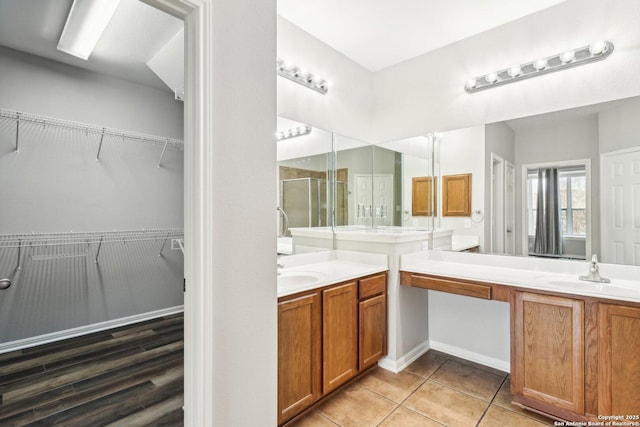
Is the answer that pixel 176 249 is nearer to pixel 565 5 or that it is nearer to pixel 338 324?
pixel 338 324

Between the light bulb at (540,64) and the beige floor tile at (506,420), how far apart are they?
2355 millimetres

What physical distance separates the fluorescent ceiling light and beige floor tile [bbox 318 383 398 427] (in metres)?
3.02

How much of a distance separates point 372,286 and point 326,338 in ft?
1.85

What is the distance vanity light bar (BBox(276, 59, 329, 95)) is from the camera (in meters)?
2.40

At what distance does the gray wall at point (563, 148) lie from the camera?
2.10 m

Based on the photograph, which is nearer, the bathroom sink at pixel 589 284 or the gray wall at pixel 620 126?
the bathroom sink at pixel 589 284

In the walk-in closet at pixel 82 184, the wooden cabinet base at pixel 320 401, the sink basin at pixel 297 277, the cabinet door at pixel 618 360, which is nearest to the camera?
the cabinet door at pixel 618 360

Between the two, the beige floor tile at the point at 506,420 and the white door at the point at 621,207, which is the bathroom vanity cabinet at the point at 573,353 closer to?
the beige floor tile at the point at 506,420

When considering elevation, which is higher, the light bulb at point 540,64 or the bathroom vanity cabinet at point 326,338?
the light bulb at point 540,64

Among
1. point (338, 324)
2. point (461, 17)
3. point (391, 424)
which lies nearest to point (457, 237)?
point (338, 324)

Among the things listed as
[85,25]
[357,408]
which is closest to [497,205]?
[357,408]

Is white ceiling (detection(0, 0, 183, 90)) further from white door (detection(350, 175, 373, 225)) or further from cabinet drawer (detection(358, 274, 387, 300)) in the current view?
cabinet drawer (detection(358, 274, 387, 300))

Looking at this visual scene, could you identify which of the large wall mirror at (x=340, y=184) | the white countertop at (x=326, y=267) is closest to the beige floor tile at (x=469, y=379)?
the white countertop at (x=326, y=267)

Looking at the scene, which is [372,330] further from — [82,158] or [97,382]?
[82,158]
